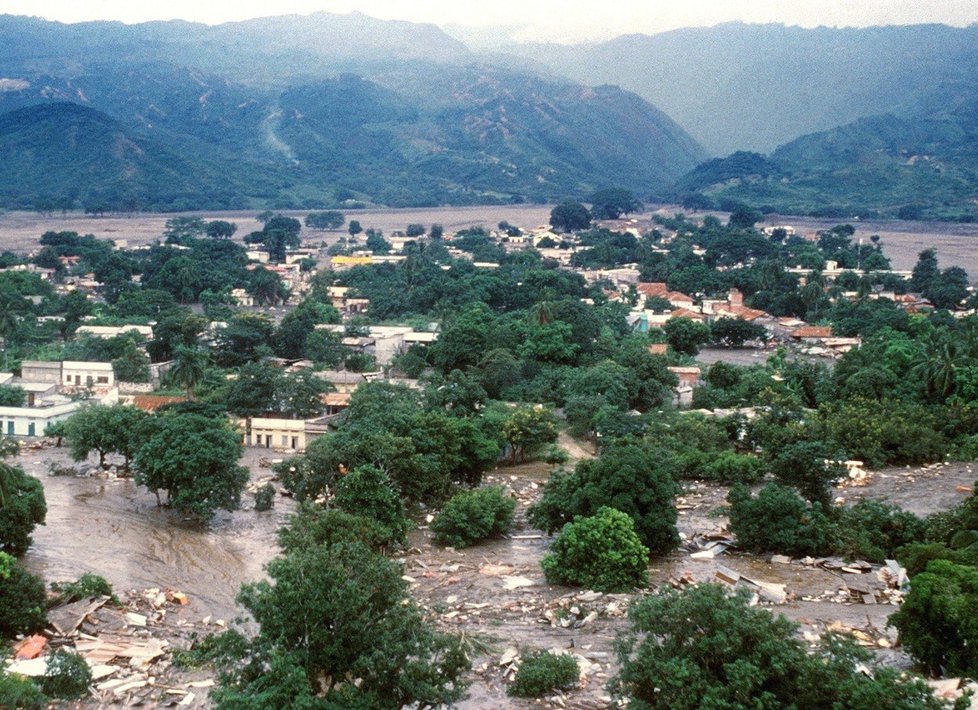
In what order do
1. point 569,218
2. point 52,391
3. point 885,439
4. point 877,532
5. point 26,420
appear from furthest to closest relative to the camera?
1. point 569,218
2. point 52,391
3. point 26,420
4. point 885,439
5. point 877,532

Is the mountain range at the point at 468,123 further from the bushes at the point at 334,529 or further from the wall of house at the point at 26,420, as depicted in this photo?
the bushes at the point at 334,529

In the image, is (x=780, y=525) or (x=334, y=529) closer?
(x=334, y=529)

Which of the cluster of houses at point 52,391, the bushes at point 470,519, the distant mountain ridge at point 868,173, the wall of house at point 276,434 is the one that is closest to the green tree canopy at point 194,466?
the bushes at point 470,519

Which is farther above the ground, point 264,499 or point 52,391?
point 264,499

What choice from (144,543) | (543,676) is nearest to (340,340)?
(144,543)

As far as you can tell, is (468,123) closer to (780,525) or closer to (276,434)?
(276,434)

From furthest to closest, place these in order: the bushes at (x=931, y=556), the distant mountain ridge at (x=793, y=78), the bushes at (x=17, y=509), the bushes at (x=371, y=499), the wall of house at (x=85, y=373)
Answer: the distant mountain ridge at (x=793, y=78)
the wall of house at (x=85, y=373)
the bushes at (x=371, y=499)
the bushes at (x=17, y=509)
the bushes at (x=931, y=556)
